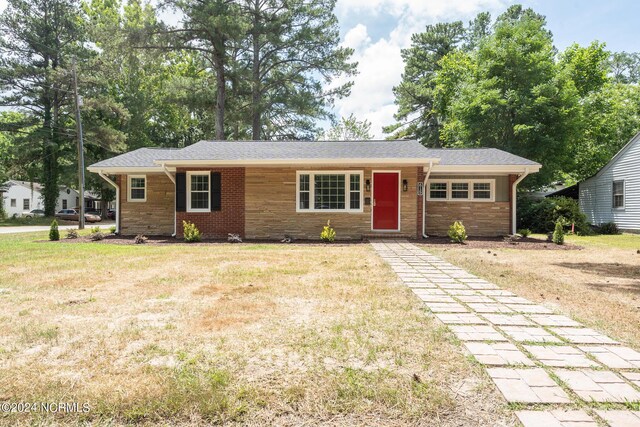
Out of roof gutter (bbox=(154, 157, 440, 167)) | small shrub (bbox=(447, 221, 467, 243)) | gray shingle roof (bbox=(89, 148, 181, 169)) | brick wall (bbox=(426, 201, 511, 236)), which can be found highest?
gray shingle roof (bbox=(89, 148, 181, 169))

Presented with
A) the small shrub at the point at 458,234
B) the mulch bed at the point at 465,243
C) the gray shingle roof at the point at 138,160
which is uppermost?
the gray shingle roof at the point at 138,160

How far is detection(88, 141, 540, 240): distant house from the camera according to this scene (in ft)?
37.7

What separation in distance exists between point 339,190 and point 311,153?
1.64 meters

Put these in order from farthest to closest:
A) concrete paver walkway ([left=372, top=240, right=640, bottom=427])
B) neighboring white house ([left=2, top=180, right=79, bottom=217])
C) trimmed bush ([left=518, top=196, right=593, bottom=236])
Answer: neighboring white house ([left=2, top=180, right=79, bottom=217]), trimmed bush ([left=518, top=196, right=593, bottom=236]), concrete paver walkway ([left=372, top=240, right=640, bottom=427])

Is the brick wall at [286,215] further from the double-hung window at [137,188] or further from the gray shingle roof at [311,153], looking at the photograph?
the double-hung window at [137,188]

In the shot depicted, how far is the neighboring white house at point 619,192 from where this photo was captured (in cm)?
1505

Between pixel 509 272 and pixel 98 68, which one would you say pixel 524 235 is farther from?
pixel 98 68

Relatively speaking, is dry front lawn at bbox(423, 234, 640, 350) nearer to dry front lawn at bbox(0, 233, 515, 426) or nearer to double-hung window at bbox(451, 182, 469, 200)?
dry front lawn at bbox(0, 233, 515, 426)

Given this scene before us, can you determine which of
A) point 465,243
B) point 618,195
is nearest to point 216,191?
point 465,243

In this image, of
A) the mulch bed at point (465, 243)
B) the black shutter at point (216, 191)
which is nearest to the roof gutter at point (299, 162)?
the black shutter at point (216, 191)

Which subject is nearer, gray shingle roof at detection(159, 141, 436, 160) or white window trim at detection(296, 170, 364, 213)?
gray shingle roof at detection(159, 141, 436, 160)

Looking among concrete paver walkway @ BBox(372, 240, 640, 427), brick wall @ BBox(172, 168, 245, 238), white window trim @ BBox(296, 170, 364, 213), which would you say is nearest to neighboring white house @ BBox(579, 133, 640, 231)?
white window trim @ BBox(296, 170, 364, 213)

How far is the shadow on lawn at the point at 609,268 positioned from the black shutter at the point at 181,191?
10859 millimetres

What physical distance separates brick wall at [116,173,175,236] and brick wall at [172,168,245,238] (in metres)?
1.59
